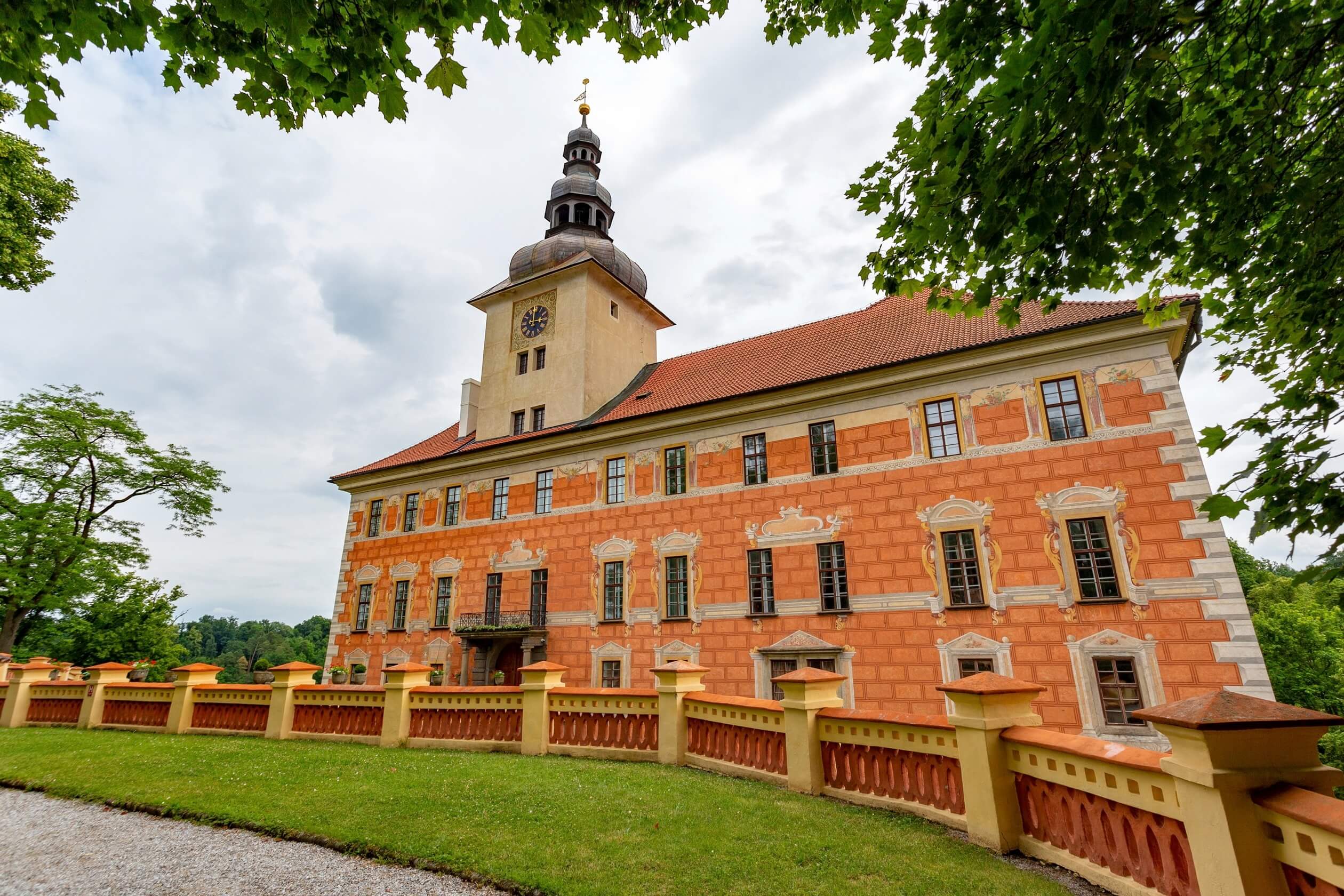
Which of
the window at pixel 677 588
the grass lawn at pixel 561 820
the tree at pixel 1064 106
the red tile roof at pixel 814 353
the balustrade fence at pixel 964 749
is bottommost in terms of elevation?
the grass lawn at pixel 561 820

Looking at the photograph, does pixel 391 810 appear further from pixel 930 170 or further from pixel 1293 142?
pixel 1293 142

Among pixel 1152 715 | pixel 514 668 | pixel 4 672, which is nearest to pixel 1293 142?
pixel 1152 715

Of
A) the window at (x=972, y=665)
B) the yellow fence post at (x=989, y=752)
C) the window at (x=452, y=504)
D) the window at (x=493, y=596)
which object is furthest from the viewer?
the window at (x=452, y=504)

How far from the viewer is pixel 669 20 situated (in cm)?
541

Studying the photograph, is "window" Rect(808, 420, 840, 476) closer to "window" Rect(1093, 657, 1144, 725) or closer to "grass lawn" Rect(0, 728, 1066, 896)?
"window" Rect(1093, 657, 1144, 725)

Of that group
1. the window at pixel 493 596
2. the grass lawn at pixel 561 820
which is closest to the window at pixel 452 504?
the window at pixel 493 596

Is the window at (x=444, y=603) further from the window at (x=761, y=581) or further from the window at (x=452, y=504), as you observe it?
the window at (x=761, y=581)

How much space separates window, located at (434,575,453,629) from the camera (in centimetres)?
2269

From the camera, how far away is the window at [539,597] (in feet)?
68.2

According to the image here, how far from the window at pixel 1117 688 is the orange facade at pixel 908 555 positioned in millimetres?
109

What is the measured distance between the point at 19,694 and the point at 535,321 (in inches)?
753

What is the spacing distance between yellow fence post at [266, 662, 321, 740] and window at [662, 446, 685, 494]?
1032 cm

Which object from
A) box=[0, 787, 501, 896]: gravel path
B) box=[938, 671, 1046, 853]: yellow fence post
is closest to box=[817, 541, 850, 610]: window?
box=[938, 671, 1046, 853]: yellow fence post

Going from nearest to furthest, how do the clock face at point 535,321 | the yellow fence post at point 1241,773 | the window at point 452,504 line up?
the yellow fence post at point 1241,773
the window at point 452,504
the clock face at point 535,321
